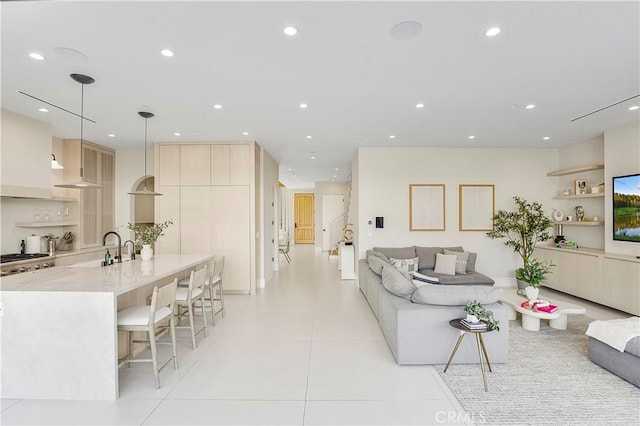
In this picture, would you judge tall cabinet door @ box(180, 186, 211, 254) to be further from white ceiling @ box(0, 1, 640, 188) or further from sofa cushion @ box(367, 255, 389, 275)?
sofa cushion @ box(367, 255, 389, 275)

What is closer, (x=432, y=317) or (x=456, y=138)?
(x=432, y=317)

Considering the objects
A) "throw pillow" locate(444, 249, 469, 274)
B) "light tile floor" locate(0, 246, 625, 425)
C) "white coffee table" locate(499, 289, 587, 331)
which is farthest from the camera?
"throw pillow" locate(444, 249, 469, 274)

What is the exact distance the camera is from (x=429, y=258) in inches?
Result: 235

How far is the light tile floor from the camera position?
88.4 inches

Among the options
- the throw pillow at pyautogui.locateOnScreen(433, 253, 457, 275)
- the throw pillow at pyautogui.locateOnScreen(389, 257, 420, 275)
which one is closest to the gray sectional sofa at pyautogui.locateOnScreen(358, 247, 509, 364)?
the throw pillow at pyautogui.locateOnScreen(389, 257, 420, 275)

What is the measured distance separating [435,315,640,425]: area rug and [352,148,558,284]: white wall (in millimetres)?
3064

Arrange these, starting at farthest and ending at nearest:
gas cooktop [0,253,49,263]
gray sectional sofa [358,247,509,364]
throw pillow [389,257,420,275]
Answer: throw pillow [389,257,420,275], gas cooktop [0,253,49,263], gray sectional sofa [358,247,509,364]

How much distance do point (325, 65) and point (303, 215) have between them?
500 inches

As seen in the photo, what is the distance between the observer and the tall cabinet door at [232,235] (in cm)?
580

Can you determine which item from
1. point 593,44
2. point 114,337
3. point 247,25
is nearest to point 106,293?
point 114,337

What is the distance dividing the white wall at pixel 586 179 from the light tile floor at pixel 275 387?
4630 millimetres

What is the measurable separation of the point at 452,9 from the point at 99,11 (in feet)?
7.80

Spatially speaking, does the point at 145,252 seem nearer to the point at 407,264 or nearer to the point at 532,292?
the point at 407,264

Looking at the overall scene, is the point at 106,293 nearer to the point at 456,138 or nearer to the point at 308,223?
the point at 456,138
